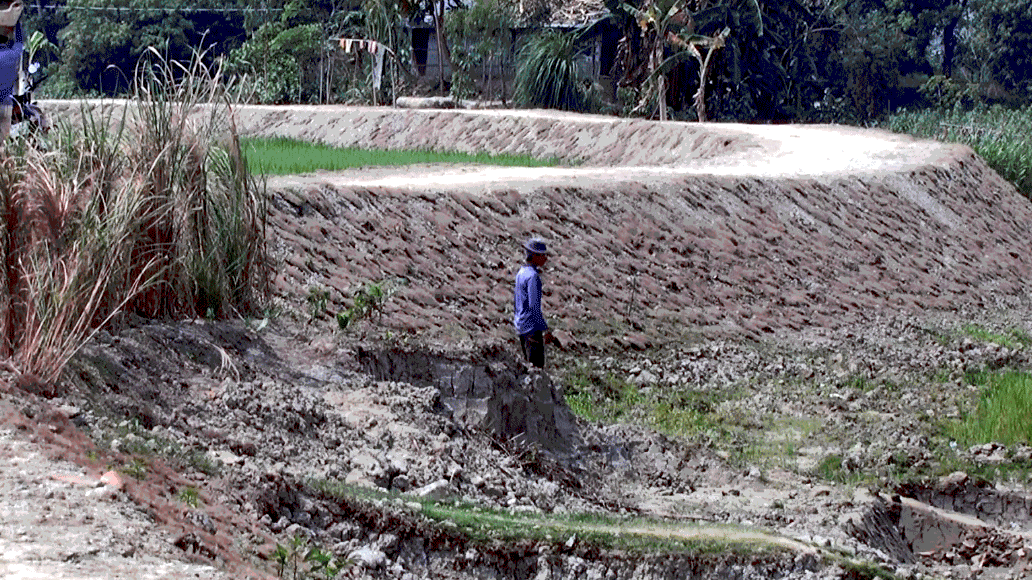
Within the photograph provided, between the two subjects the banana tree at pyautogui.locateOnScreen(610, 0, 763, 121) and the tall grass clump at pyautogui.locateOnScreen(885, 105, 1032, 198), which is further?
the banana tree at pyautogui.locateOnScreen(610, 0, 763, 121)

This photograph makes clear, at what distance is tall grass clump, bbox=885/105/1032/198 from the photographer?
24453 mm

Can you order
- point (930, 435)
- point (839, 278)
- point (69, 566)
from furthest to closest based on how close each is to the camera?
point (839, 278) → point (930, 435) → point (69, 566)

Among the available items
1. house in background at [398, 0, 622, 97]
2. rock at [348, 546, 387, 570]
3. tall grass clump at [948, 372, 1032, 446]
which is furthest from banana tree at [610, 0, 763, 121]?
rock at [348, 546, 387, 570]

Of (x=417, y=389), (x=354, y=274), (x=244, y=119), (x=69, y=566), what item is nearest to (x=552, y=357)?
(x=354, y=274)

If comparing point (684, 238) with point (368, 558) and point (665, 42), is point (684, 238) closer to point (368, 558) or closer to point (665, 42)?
point (368, 558)

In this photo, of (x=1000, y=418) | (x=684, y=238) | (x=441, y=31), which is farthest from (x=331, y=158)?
(x=441, y=31)

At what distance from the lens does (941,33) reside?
37906 mm

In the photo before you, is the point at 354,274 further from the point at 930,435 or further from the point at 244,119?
the point at 244,119

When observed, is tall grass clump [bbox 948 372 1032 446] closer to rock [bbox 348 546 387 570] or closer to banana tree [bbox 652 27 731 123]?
rock [bbox 348 546 387 570]

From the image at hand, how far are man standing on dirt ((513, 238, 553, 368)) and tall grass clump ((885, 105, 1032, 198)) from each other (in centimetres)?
1588

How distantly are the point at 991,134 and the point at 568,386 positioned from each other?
17.0 m

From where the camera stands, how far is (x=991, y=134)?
2625 centimetres

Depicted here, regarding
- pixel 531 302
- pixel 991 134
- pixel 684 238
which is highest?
pixel 991 134

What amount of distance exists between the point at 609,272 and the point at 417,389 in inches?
213
